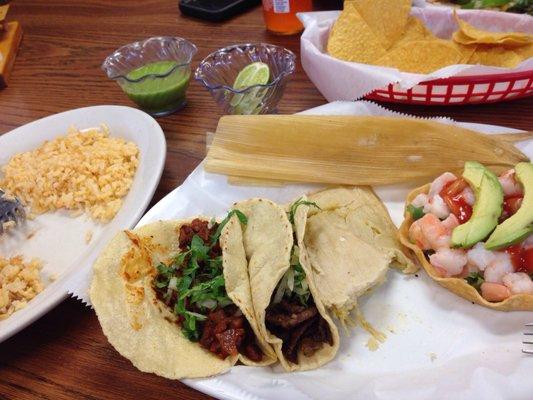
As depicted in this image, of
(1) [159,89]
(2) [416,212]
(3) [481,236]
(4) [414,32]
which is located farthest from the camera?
(1) [159,89]

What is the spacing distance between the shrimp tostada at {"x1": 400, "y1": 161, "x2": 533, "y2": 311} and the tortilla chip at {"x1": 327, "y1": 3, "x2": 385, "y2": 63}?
877mm

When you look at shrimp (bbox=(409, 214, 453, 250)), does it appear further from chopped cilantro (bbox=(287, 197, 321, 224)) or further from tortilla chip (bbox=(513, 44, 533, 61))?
tortilla chip (bbox=(513, 44, 533, 61))

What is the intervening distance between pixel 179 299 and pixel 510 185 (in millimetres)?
1101

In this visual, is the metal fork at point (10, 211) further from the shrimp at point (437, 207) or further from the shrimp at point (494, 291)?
the shrimp at point (494, 291)

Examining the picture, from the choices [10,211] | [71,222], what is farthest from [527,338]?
[10,211]

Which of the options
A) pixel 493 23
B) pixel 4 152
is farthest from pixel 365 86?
pixel 4 152

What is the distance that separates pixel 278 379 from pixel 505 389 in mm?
573

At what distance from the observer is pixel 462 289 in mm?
1471

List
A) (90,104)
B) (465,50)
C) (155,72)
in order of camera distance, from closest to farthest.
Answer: (465,50) < (155,72) < (90,104)

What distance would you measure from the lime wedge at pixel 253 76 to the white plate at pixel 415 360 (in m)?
1.13

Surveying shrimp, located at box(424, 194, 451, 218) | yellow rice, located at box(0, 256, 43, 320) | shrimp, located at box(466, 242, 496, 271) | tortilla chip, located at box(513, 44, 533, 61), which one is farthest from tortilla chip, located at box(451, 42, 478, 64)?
yellow rice, located at box(0, 256, 43, 320)

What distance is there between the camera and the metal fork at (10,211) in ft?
6.81

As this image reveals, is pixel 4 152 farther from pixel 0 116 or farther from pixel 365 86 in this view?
pixel 365 86

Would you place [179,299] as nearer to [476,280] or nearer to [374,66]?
[476,280]
